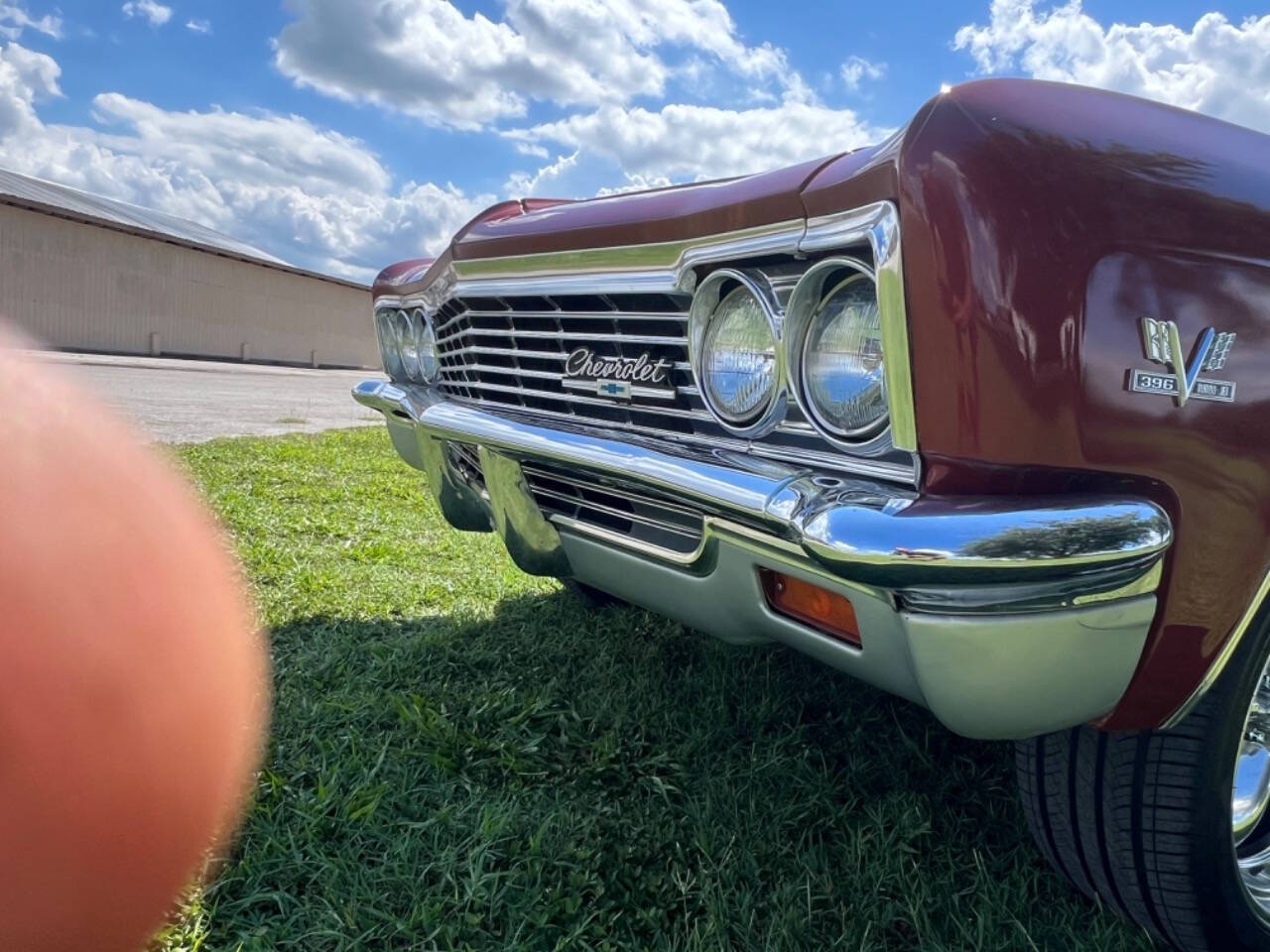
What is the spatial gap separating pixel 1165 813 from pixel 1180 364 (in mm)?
746

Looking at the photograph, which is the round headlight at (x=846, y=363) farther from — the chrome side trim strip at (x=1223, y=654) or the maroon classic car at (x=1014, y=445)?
the chrome side trim strip at (x=1223, y=654)

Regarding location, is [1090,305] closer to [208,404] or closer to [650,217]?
[650,217]

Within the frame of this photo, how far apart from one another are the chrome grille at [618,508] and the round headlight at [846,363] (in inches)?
12.4

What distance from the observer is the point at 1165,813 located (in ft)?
5.09

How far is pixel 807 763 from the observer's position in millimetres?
2221

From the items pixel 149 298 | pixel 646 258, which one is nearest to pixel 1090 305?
pixel 646 258

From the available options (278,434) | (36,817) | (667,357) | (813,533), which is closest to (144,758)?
(36,817)

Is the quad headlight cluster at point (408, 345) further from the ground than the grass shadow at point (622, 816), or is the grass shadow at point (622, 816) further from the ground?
the quad headlight cluster at point (408, 345)

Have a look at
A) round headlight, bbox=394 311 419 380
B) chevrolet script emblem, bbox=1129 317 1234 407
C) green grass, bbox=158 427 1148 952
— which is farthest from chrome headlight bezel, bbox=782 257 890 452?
round headlight, bbox=394 311 419 380

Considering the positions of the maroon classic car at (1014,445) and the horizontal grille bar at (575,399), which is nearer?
the maroon classic car at (1014,445)

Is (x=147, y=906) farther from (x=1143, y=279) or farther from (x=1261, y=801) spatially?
(x=1261, y=801)

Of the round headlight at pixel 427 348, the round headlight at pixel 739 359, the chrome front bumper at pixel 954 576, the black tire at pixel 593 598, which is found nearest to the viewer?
the chrome front bumper at pixel 954 576

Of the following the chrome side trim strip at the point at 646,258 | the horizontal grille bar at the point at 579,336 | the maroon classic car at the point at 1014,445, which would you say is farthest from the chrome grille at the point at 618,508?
the chrome side trim strip at the point at 646,258

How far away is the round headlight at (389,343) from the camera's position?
306 centimetres
